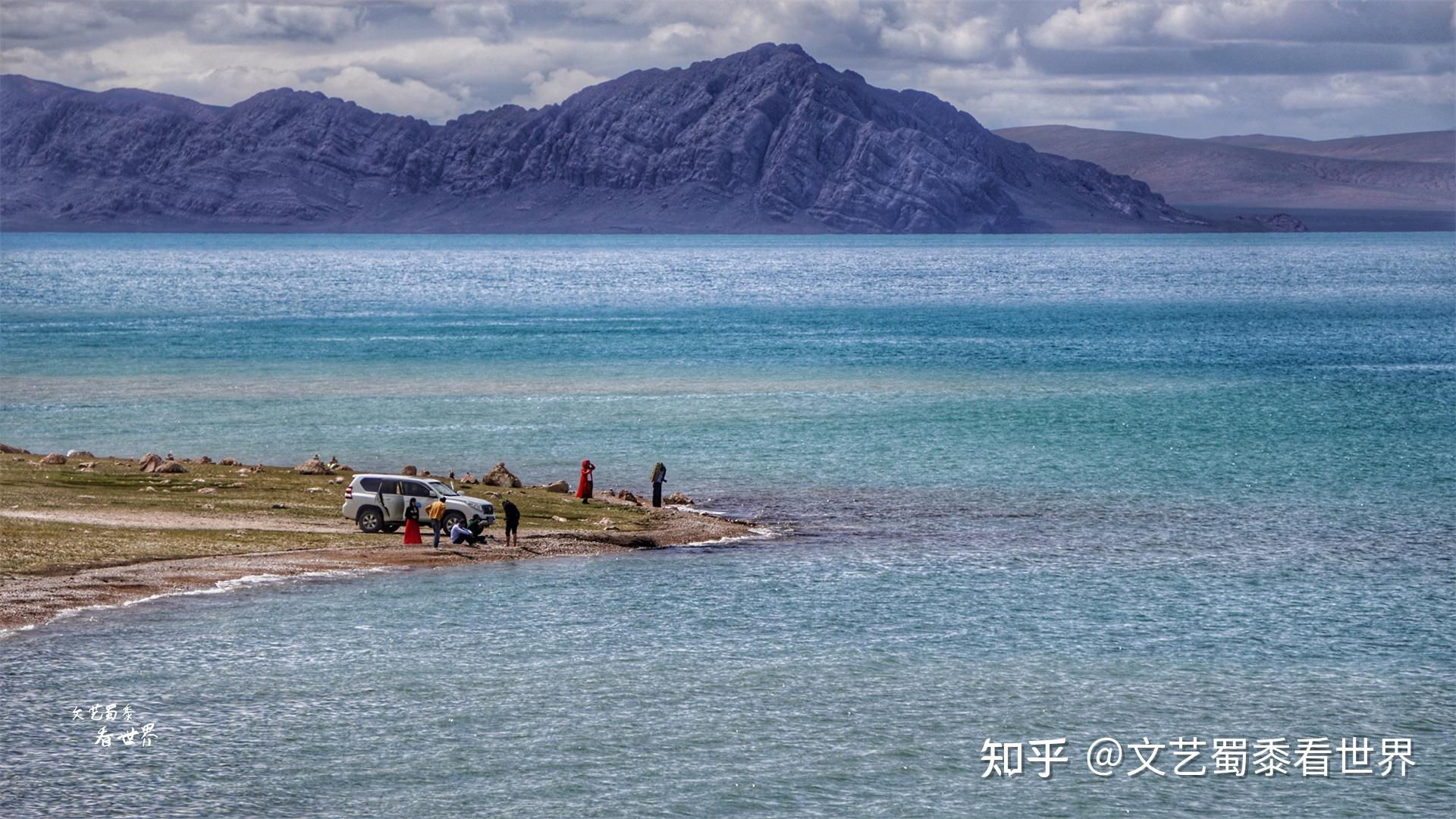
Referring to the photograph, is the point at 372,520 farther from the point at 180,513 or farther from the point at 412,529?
the point at 180,513

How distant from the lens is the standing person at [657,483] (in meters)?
46.0

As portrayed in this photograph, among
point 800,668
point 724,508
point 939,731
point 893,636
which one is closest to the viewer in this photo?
point 939,731

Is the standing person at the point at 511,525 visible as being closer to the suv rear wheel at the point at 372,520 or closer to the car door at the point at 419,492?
the car door at the point at 419,492

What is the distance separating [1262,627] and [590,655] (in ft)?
45.4

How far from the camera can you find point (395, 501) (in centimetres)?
4216

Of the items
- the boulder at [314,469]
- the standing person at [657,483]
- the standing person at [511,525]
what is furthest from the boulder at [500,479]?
the standing person at [511,525]

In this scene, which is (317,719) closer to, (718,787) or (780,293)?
(718,787)

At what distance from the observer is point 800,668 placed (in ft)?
99.1

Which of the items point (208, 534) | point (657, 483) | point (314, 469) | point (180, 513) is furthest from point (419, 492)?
point (314, 469)

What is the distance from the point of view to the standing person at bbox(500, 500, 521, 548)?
40.2m

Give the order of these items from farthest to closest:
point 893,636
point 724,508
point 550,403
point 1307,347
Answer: point 1307,347, point 550,403, point 724,508, point 893,636

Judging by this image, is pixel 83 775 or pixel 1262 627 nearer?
pixel 83 775

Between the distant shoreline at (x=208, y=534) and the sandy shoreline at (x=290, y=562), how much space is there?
0.04 m

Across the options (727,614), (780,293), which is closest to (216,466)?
(727,614)
